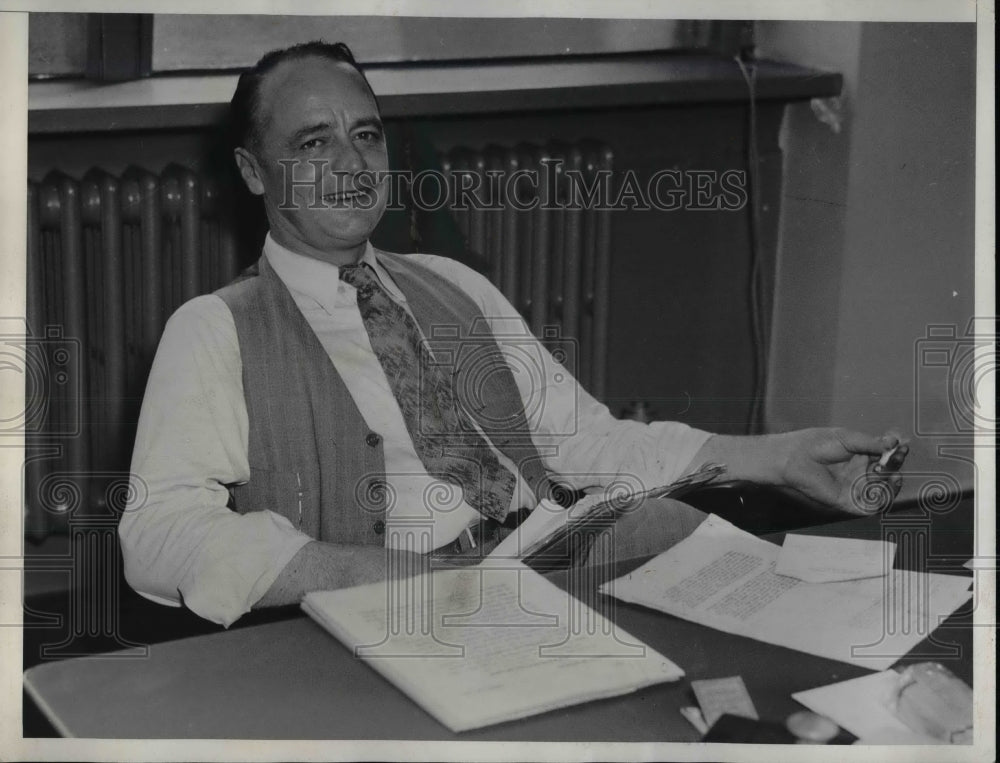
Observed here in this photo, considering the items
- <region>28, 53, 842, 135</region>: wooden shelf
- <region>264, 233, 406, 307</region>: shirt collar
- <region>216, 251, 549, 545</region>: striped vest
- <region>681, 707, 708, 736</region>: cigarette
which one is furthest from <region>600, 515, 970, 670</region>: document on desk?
<region>28, 53, 842, 135</region>: wooden shelf

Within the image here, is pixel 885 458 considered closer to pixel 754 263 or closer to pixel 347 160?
pixel 754 263

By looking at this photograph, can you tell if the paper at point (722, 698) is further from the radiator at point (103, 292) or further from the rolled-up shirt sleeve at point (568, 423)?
the radiator at point (103, 292)

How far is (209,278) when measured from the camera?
54.3 inches

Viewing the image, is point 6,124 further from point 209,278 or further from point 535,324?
point 535,324

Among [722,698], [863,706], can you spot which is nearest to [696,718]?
[722,698]

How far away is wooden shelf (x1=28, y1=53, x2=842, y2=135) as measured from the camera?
4.54 feet

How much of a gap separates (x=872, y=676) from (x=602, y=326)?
58cm

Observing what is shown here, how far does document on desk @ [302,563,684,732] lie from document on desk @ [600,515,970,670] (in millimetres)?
82

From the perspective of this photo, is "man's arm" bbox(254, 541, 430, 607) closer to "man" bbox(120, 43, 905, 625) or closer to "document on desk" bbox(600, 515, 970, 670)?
"man" bbox(120, 43, 905, 625)

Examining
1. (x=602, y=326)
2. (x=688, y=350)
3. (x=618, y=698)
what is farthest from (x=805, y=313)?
Answer: (x=618, y=698)

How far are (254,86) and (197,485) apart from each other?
521mm

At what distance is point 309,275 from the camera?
138 cm

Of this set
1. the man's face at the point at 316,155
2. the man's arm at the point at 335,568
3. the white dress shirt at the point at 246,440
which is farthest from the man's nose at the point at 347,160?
the man's arm at the point at 335,568

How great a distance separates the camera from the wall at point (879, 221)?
1486 millimetres
